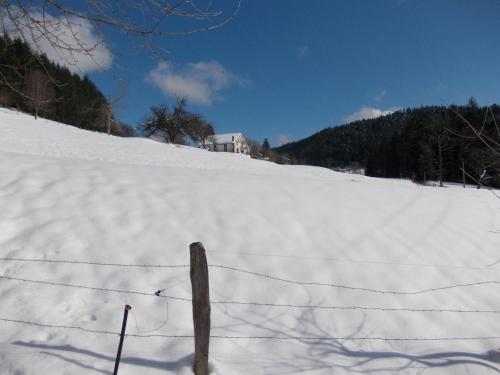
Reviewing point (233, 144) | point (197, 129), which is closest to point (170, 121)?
point (197, 129)

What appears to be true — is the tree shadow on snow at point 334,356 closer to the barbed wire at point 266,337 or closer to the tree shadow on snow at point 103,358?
the barbed wire at point 266,337

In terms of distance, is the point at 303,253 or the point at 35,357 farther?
the point at 303,253

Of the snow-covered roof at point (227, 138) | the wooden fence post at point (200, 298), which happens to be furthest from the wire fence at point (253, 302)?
the snow-covered roof at point (227, 138)

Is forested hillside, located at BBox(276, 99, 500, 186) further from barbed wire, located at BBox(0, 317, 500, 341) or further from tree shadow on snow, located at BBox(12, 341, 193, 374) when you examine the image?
tree shadow on snow, located at BBox(12, 341, 193, 374)

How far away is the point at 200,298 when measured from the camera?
2.40m

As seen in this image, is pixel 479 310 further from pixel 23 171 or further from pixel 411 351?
pixel 23 171

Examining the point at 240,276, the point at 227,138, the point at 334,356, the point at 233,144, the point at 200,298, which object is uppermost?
the point at 227,138

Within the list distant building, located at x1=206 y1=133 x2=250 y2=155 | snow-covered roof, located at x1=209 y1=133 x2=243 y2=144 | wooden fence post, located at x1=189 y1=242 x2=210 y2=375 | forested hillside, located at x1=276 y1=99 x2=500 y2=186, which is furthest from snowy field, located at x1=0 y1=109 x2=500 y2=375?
snow-covered roof, located at x1=209 y1=133 x2=243 y2=144

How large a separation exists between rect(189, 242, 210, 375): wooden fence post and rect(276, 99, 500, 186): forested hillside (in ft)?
5.89

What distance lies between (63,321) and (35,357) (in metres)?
0.53

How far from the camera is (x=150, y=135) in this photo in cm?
4978

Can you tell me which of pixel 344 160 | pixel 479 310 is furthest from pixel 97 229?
pixel 344 160

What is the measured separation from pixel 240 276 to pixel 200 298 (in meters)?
1.65

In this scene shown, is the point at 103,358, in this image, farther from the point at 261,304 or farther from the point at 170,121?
the point at 170,121
